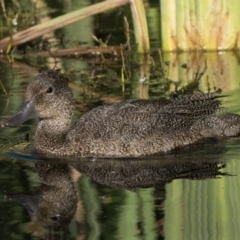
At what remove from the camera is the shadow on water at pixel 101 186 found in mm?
8555

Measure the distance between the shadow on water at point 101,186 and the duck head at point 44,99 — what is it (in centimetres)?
43

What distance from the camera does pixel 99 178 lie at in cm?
1001

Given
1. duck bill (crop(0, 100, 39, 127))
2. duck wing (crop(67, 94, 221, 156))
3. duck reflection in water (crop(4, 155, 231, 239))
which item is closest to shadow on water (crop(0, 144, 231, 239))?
duck reflection in water (crop(4, 155, 231, 239))

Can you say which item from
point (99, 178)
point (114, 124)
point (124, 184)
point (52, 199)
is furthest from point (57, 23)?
point (52, 199)

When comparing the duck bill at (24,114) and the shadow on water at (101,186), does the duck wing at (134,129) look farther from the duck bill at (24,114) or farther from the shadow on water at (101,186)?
the duck bill at (24,114)

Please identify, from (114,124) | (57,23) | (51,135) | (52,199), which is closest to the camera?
(52,199)

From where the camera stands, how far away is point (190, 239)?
814 cm

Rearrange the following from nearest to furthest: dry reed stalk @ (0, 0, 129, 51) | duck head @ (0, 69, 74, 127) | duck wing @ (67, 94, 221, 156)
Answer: duck wing @ (67, 94, 221, 156)
duck head @ (0, 69, 74, 127)
dry reed stalk @ (0, 0, 129, 51)

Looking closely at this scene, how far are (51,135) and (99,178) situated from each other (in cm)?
113

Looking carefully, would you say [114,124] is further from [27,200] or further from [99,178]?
[27,200]

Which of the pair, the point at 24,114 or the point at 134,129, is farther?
the point at 24,114

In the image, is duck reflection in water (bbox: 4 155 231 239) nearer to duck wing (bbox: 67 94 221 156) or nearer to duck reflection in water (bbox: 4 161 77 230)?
duck reflection in water (bbox: 4 161 77 230)

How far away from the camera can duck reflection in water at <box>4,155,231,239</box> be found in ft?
29.3

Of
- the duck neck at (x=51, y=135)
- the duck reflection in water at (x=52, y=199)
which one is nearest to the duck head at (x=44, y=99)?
the duck neck at (x=51, y=135)
